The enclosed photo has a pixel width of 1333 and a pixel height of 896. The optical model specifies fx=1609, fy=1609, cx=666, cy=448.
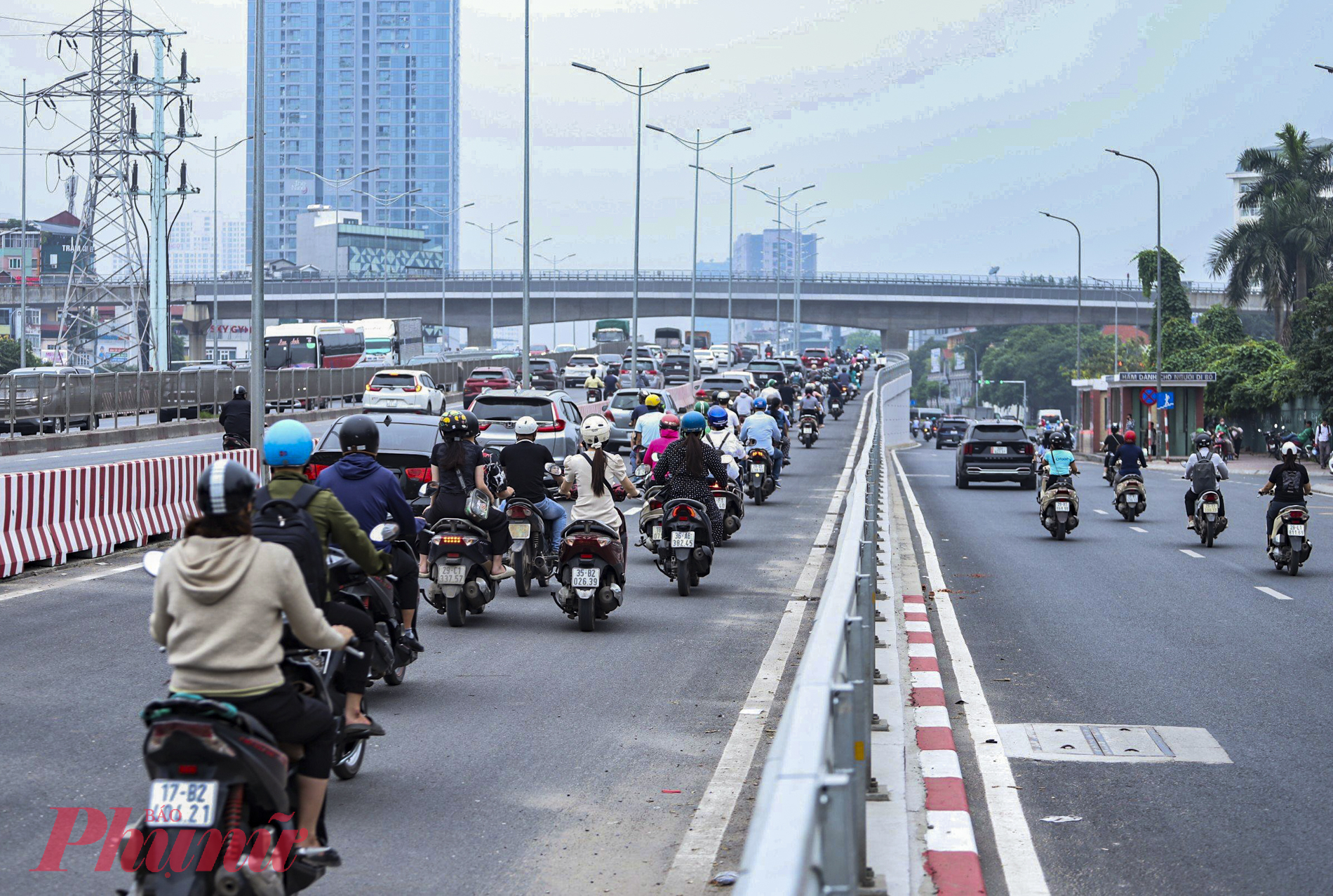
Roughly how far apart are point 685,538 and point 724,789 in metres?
7.61

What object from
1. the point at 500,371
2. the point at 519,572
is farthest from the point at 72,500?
the point at 500,371

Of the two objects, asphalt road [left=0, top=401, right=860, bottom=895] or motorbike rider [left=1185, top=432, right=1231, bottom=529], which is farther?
motorbike rider [left=1185, top=432, right=1231, bottom=529]

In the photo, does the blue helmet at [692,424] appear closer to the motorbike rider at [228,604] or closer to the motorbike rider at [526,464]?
the motorbike rider at [526,464]

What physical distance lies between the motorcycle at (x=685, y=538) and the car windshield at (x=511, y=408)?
1138 centimetres

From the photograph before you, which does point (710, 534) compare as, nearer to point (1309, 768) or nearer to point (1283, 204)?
point (1309, 768)

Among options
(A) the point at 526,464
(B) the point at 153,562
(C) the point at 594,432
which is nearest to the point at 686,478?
(C) the point at 594,432

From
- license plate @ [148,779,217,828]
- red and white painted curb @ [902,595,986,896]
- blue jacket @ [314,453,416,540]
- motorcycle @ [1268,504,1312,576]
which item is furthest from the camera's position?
motorcycle @ [1268,504,1312,576]

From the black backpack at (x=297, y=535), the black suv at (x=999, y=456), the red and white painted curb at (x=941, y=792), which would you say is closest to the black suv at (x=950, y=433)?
the black suv at (x=999, y=456)

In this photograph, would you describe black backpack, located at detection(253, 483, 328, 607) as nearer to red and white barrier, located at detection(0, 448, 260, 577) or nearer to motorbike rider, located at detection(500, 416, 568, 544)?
motorbike rider, located at detection(500, 416, 568, 544)

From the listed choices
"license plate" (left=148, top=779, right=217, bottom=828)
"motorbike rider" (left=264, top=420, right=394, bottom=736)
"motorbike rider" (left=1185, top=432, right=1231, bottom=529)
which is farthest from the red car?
"license plate" (left=148, top=779, right=217, bottom=828)

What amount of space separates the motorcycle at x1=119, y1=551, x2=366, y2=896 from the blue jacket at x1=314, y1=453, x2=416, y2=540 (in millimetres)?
3678

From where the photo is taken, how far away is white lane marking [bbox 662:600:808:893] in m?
6.18

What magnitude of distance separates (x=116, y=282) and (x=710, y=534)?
55919 mm

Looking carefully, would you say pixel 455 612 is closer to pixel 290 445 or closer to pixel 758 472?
pixel 290 445
